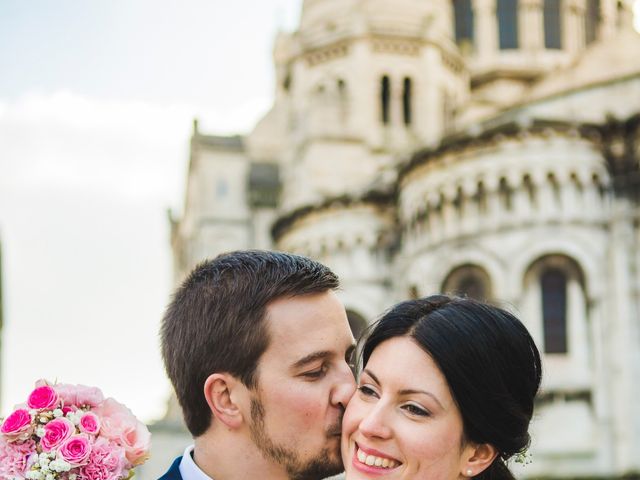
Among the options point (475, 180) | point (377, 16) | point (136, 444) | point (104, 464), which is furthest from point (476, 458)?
point (377, 16)

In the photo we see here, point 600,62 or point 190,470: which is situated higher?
point 600,62

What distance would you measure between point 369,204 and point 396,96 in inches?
354

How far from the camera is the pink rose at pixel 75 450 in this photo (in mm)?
4391

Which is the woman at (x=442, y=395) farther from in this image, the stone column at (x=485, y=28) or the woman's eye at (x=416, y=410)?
the stone column at (x=485, y=28)

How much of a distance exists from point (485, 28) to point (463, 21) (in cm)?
145

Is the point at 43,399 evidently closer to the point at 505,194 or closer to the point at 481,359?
the point at 481,359

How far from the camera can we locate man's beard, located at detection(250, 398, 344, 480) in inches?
172

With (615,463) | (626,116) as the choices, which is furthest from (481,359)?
(626,116)

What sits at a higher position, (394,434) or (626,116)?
(626,116)

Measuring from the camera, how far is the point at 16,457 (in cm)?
449

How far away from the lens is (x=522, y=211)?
27781 mm

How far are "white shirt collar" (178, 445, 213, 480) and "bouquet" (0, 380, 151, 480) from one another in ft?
0.67

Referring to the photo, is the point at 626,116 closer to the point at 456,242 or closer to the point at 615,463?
the point at 456,242

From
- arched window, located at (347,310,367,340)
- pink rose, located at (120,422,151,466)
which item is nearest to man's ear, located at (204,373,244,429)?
pink rose, located at (120,422,151,466)
